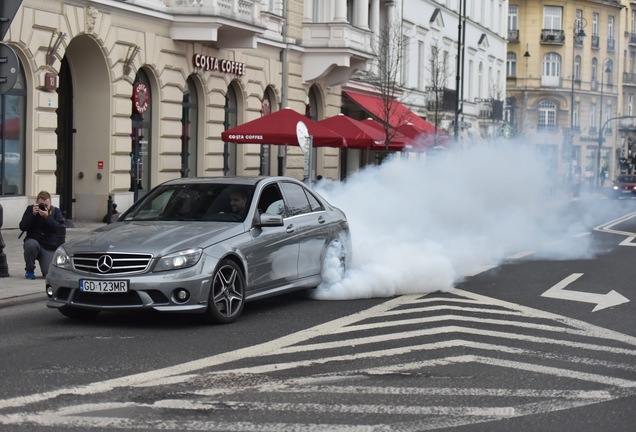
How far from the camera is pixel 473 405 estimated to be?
7625 mm

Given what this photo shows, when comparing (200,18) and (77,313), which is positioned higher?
(200,18)

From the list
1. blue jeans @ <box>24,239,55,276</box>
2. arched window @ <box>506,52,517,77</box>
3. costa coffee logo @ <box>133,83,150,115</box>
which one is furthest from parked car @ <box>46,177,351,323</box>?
arched window @ <box>506,52,517,77</box>

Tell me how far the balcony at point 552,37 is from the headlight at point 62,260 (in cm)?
8334

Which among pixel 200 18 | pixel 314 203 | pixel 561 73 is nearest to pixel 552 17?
pixel 561 73

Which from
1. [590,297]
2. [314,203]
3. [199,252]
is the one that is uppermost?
[314,203]

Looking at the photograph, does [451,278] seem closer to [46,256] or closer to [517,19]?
[46,256]

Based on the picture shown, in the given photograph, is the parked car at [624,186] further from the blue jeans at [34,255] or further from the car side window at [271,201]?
the car side window at [271,201]

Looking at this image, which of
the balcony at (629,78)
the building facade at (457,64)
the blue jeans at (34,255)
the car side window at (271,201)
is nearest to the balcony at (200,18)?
the building facade at (457,64)

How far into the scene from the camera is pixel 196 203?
12.6m

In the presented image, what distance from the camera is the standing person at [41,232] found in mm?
15375

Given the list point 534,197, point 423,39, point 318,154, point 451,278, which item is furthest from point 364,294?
point 423,39

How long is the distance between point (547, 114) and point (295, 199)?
80.0 m

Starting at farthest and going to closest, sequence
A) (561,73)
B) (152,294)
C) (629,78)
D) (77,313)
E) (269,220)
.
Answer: (629,78) → (561,73) → (269,220) → (77,313) → (152,294)

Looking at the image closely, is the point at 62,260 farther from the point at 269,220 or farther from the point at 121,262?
the point at 269,220
